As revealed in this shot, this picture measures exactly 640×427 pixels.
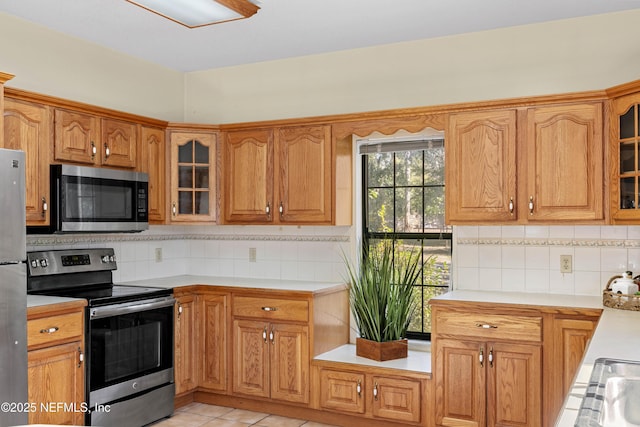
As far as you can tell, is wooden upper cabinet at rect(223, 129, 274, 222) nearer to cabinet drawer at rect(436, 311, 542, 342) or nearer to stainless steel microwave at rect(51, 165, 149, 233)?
stainless steel microwave at rect(51, 165, 149, 233)

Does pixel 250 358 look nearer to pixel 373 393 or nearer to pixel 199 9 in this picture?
pixel 373 393

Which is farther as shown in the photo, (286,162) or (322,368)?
(286,162)

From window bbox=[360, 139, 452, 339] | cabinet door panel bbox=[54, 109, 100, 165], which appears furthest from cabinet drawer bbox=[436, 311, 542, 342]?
cabinet door panel bbox=[54, 109, 100, 165]

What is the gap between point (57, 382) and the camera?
3.19 m

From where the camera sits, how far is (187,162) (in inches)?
176

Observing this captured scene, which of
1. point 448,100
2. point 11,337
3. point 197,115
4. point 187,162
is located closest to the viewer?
point 11,337

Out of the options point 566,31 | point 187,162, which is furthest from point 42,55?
point 566,31

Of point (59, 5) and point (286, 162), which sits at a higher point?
point (59, 5)

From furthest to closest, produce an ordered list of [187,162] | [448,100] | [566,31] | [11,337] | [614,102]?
[187,162], [448,100], [566,31], [614,102], [11,337]

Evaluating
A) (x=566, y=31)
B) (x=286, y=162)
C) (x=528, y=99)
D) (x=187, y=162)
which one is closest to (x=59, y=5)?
(x=187, y=162)

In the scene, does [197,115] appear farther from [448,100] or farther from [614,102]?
[614,102]

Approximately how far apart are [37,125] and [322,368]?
230cm

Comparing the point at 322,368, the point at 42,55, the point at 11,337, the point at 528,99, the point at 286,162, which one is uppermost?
the point at 42,55

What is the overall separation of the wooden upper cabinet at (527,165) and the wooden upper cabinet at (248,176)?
4.36 feet
